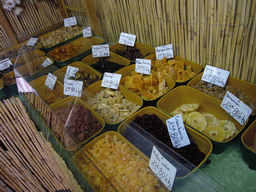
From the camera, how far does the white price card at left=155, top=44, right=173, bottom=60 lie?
6.37ft

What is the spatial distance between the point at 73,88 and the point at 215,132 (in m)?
1.15

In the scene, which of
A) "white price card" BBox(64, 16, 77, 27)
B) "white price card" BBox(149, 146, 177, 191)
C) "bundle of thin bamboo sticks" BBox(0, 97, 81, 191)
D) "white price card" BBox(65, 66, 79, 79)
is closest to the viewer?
"white price card" BBox(149, 146, 177, 191)

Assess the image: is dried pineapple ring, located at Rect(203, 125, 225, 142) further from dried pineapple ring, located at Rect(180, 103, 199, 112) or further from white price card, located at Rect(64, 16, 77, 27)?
white price card, located at Rect(64, 16, 77, 27)

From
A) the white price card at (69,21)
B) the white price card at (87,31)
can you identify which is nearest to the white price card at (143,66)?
the white price card at (87,31)

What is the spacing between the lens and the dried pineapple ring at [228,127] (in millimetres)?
1292

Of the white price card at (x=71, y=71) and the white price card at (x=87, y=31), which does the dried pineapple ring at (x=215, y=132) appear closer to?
the white price card at (x=71, y=71)

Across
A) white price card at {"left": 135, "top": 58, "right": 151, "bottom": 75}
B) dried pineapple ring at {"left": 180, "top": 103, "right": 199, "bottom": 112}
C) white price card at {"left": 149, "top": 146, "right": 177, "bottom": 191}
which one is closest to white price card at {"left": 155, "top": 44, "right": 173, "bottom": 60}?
white price card at {"left": 135, "top": 58, "right": 151, "bottom": 75}

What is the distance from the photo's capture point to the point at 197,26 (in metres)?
1.59

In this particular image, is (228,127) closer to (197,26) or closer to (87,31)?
(197,26)

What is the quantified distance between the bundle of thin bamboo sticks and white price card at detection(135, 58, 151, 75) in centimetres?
108

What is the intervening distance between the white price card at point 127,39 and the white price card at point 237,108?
4.23 feet

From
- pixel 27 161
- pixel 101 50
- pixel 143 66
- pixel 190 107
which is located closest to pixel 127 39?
pixel 101 50

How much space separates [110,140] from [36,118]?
0.71 m

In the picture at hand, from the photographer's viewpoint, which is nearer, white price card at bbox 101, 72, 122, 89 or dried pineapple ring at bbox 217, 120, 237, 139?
dried pineapple ring at bbox 217, 120, 237, 139
